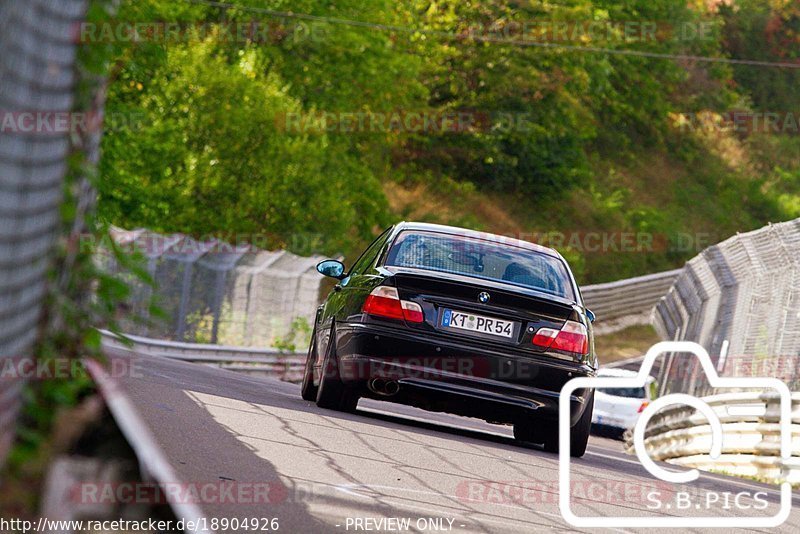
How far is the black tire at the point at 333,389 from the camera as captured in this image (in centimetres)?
1178

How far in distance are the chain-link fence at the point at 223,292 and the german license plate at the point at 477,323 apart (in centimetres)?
1381

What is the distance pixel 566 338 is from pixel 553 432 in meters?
1.25

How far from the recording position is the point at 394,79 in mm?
49750

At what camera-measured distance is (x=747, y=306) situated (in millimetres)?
19516

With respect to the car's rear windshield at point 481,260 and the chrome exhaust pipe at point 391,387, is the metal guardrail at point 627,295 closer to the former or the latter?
the car's rear windshield at point 481,260

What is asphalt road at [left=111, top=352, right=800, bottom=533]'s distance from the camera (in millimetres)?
7289

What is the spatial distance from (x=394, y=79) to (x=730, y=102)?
2759 centimetres

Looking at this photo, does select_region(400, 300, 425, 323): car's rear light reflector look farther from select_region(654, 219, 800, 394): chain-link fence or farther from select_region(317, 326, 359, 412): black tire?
select_region(654, 219, 800, 394): chain-link fence

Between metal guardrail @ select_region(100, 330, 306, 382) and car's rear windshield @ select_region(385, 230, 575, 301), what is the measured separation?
11.6m

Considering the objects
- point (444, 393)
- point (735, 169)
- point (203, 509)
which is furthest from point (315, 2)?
point (203, 509)
